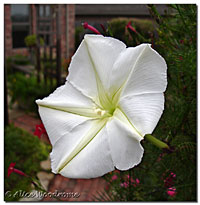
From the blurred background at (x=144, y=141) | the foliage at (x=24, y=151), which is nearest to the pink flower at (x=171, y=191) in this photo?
the blurred background at (x=144, y=141)

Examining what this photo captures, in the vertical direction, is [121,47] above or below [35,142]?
above

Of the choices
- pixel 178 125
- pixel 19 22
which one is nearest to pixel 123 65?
pixel 178 125

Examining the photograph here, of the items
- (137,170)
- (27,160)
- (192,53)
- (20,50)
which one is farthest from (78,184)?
(20,50)

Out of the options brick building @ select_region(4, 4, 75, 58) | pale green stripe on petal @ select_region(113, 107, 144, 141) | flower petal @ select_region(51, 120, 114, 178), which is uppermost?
pale green stripe on petal @ select_region(113, 107, 144, 141)

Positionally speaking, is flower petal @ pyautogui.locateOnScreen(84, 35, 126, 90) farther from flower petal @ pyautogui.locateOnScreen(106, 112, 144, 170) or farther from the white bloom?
flower petal @ pyautogui.locateOnScreen(106, 112, 144, 170)

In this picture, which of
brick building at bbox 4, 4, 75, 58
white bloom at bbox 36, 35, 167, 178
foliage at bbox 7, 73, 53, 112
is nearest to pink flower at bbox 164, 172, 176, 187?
white bloom at bbox 36, 35, 167, 178

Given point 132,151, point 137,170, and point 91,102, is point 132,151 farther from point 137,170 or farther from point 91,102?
point 137,170
